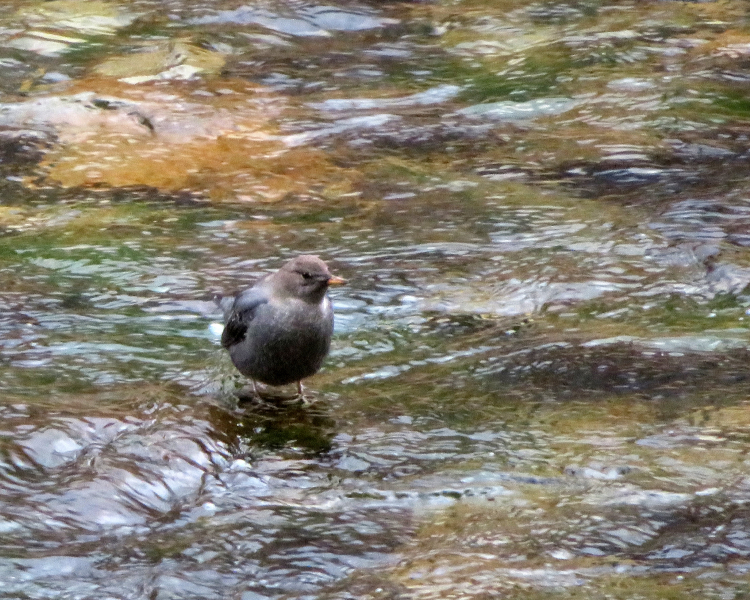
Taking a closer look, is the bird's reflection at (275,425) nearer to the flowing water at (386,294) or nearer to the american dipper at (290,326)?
the flowing water at (386,294)

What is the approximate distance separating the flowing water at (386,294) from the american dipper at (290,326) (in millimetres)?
205

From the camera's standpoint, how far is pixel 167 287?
6.93 m

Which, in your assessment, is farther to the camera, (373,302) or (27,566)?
(373,302)

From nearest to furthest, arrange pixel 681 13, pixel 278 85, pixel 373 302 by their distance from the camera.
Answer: pixel 373 302, pixel 278 85, pixel 681 13

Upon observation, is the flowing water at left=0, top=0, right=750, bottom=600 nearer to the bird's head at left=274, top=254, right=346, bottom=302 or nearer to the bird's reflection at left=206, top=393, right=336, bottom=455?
the bird's reflection at left=206, top=393, right=336, bottom=455

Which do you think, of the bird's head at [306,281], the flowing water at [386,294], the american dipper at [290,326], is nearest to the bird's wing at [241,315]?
the american dipper at [290,326]

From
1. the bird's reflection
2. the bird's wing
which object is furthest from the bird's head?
the bird's reflection

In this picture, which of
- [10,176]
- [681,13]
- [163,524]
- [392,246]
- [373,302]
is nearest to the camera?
[163,524]

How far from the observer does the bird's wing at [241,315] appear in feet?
18.6

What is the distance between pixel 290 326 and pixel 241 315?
35 cm

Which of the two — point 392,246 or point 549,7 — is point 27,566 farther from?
point 549,7

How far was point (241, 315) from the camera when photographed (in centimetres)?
573

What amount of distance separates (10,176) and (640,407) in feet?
16.7

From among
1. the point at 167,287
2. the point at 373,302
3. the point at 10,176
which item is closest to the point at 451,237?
the point at 373,302
